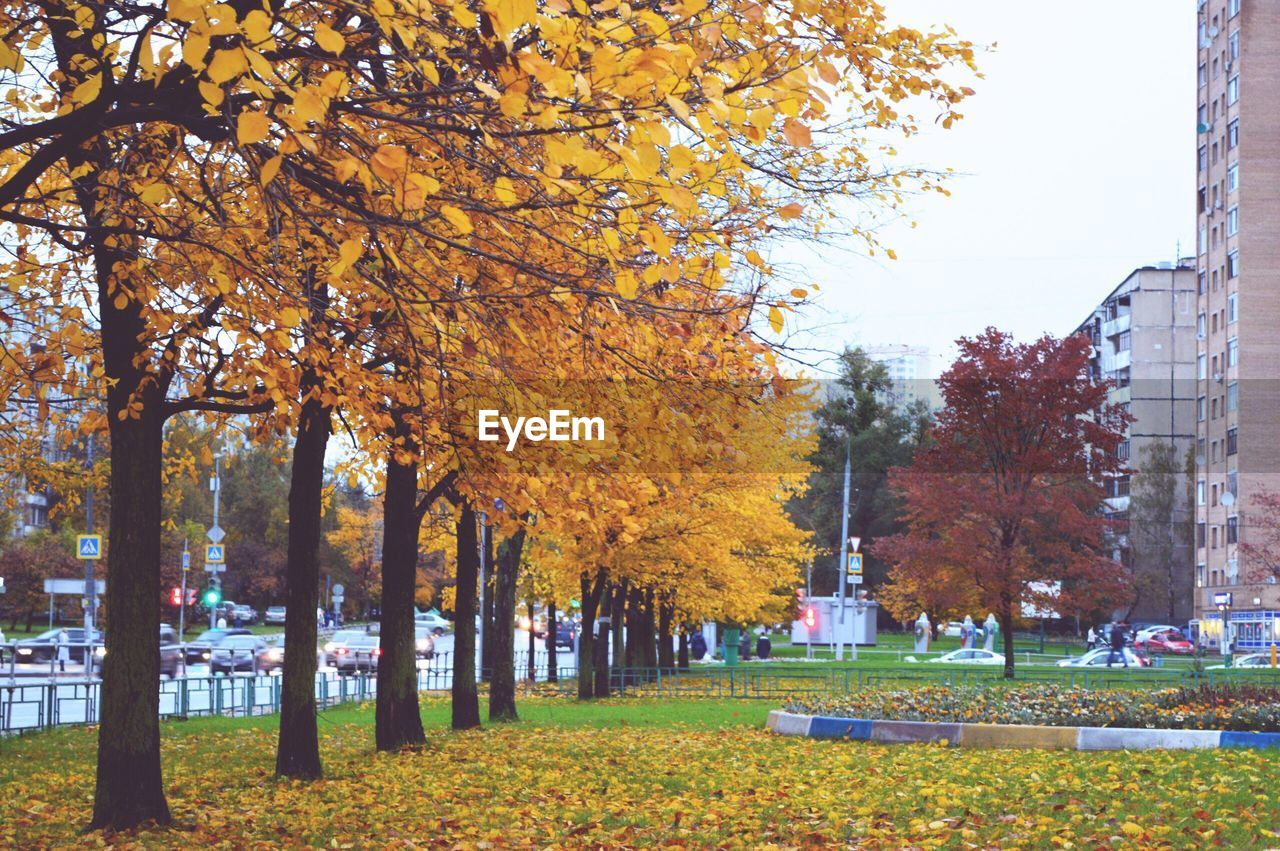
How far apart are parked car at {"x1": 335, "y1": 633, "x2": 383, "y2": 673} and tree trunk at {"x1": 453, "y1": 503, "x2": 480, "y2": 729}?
3139cm

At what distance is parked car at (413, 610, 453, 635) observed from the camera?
94.6 m

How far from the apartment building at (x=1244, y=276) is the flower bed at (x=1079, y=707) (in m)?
64.3

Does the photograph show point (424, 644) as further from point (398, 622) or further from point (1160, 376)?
point (398, 622)

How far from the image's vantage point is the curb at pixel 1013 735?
16.3 metres

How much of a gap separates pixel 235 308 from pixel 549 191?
182 inches

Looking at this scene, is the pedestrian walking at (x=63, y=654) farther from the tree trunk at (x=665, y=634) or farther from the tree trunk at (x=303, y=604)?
the tree trunk at (x=303, y=604)

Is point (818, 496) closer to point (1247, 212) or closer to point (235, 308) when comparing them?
point (1247, 212)

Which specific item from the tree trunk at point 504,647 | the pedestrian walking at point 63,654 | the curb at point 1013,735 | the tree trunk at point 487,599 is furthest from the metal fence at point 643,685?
the pedestrian walking at point 63,654

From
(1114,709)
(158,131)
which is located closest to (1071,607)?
(1114,709)

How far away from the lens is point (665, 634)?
180ft

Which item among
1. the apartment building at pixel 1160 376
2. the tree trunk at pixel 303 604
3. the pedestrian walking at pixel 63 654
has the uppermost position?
the apartment building at pixel 1160 376

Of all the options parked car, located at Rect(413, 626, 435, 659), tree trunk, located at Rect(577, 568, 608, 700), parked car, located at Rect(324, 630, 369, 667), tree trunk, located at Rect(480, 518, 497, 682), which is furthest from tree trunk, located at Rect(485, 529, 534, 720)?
parked car, located at Rect(413, 626, 435, 659)

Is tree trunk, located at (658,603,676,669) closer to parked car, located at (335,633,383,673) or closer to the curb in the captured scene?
parked car, located at (335,633,383,673)

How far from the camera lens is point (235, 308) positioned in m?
12.5
